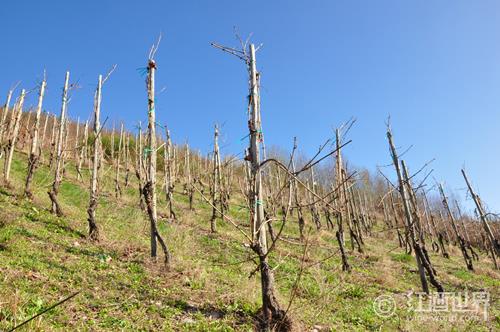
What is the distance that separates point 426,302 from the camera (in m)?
9.28

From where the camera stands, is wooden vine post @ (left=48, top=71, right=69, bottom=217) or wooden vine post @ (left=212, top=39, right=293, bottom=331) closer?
wooden vine post @ (left=212, top=39, right=293, bottom=331)

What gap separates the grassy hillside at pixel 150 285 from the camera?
521 centimetres

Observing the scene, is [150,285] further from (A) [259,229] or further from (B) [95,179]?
(B) [95,179]

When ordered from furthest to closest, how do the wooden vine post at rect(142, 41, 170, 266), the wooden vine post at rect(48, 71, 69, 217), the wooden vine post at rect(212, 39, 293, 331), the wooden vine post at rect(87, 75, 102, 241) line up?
the wooden vine post at rect(48, 71, 69, 217) < the wooden vine post at rect(87, 75, 102, 241) < the wooden vine post at rect(142, 41, 170, 266) < the wooden vine post at rect(212, 39, 293, 331)

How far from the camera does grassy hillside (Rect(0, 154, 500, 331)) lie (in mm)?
5215

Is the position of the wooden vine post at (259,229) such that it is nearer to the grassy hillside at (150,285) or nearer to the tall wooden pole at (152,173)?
the grassy hillside at (150,285)

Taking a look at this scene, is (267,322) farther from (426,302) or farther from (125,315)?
(426,302)

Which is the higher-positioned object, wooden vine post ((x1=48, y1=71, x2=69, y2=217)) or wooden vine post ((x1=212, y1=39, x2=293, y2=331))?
wooden vine post ((x1=48, y1=71, x2=69, y2=217))

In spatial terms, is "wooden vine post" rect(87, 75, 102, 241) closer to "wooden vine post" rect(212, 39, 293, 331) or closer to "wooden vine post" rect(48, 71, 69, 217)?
"wooden vine post" rect(48, 71, 69, 217)

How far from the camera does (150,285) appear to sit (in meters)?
6.87

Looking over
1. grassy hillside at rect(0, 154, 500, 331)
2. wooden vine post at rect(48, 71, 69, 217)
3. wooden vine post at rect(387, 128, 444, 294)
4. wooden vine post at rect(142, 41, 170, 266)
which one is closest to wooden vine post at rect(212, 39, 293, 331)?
grassy hillside at rect(0, 154, 500, 331)

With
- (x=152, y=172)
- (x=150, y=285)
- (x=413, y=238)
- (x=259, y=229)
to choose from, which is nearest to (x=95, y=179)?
(x=152, y=172)

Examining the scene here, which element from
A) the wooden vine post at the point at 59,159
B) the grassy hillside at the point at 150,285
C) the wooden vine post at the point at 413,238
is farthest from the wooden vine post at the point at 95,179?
the wooden vine post at the point at 413,238

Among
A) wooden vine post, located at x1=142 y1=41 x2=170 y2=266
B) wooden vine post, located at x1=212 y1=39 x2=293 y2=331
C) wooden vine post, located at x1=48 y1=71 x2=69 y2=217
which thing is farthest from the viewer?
Answer: wooden vine post, located at x1=48 y1=71 x2=69 y2=217
